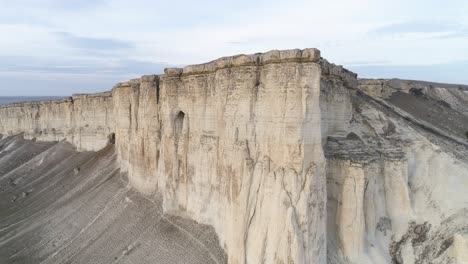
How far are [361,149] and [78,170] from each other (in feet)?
70.9

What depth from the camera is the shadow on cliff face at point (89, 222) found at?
1683cm

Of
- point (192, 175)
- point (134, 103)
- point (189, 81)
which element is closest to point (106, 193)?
point (134, 103)

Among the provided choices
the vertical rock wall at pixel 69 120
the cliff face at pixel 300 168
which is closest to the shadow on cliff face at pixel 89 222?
the cliff face at pixel 300 168

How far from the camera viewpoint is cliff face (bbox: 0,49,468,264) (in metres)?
12.5

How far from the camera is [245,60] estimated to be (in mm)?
14336

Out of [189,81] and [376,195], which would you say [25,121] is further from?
[376,195]

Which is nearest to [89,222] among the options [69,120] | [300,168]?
[300,168]

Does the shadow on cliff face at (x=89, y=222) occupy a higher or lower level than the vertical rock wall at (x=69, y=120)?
lower

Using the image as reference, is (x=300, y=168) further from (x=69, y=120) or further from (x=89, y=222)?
(x=69, y=120)

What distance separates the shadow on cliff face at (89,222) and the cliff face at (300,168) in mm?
1040

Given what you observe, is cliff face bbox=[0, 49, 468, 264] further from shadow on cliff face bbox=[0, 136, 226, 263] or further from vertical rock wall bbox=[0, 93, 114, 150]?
vertical rock wall bbox=[0, 93, 114, 150]

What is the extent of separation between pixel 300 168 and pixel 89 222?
44.8 feet

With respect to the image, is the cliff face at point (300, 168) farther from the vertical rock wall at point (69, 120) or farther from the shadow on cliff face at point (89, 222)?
the vertical rock wall at point (69, 120)

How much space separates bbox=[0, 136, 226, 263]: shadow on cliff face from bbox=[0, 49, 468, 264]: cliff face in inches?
40.9
